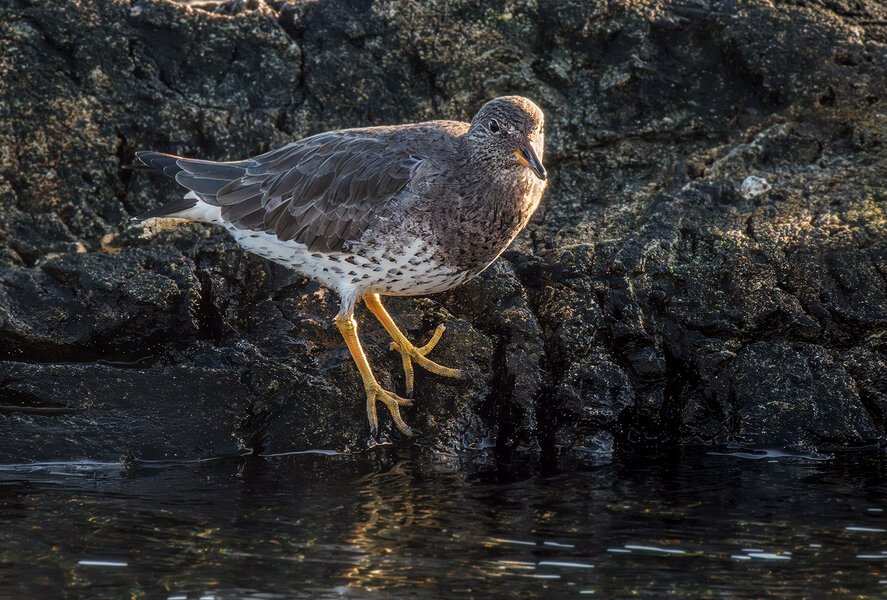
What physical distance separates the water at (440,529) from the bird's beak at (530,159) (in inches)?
77.9

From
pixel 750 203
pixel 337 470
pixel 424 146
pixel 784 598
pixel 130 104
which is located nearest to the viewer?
pixel 784 598

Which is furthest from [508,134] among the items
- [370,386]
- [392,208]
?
[370,386]

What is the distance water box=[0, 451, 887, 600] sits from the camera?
4.59m

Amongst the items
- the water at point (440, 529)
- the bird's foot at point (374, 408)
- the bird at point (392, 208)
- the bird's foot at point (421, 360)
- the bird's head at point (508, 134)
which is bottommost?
the water at point (440, 529)

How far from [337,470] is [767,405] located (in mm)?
3002

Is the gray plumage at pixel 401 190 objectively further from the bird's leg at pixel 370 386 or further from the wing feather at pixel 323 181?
the bird's leg at pixel 370 386

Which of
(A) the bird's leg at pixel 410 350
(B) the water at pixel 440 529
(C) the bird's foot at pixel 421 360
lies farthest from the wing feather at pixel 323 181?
(B) the water at pixel 440 529

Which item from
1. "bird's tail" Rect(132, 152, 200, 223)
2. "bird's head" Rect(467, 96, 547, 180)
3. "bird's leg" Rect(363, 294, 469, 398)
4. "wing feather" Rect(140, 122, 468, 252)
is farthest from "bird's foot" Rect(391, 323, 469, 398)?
"bird's tail" Rect(132, 152, 200, 223)

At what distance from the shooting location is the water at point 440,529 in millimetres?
4586

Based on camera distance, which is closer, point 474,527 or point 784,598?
A: point 784,598

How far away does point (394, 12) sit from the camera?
869 cm

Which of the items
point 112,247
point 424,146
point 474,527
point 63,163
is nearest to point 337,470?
point 474,527

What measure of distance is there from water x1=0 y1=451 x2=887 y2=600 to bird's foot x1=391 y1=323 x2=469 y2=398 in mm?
666

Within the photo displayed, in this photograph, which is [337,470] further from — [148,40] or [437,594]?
[148,40]
